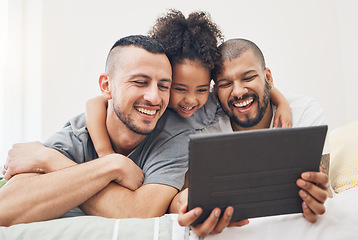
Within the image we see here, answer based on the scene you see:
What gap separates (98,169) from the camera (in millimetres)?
938

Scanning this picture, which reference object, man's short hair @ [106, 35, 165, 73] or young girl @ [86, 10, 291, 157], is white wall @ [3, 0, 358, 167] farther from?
man's short hair @ [106, 35, 165, 73]

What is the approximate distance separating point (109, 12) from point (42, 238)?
81.6 inches

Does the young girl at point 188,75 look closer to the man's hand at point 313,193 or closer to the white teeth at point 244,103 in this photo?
the white teeth at point 244,103

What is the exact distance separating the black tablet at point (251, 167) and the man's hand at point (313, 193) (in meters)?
0.02

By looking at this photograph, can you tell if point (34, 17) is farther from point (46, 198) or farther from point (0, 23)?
point (46, 198)

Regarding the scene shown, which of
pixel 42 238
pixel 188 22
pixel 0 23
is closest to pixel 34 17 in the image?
pixel 0 23

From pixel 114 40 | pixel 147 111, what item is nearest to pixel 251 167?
pixel 147 111

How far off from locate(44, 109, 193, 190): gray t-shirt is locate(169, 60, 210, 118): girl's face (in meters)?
0.06

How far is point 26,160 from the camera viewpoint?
3.36ft

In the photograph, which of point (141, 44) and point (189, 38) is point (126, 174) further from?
point (189, 38)

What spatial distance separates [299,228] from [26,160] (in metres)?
0.83

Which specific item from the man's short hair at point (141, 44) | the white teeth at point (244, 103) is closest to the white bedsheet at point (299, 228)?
the white teeth at point (244, 103)

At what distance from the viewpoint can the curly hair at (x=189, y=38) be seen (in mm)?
1282

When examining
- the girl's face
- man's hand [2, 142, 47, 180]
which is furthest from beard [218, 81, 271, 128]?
man's hand [2, 142, 47, 180]
